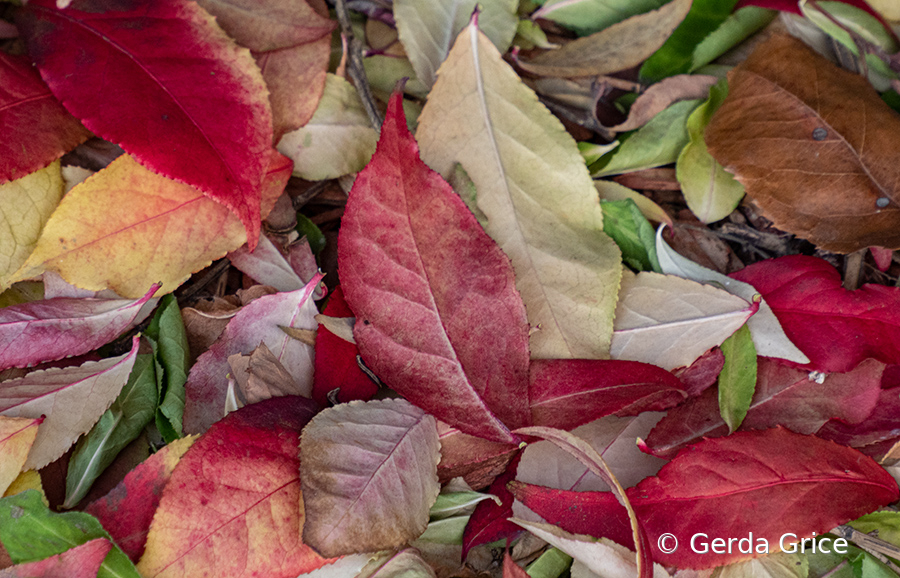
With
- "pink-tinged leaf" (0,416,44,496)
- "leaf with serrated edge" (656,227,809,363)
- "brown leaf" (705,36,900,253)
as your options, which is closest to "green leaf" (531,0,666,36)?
"brown leaf" (705,36,900,253)

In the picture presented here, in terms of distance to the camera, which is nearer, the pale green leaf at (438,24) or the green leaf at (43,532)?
the green leaf at (43,532)

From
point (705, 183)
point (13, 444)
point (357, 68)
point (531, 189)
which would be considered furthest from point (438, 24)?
point (13, 444)

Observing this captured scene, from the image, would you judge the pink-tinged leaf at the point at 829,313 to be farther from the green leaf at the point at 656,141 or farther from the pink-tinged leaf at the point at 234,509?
the pink-tinged leaf at the point at 234,509

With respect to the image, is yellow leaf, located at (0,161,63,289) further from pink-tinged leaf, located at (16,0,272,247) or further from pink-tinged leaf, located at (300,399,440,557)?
pink-tinged leaf, located at (300,399,440,557)

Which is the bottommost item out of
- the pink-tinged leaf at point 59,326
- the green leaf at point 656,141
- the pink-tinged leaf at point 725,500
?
the pink-tinged leaf at point 725,500

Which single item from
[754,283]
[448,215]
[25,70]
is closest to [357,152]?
[448,215]

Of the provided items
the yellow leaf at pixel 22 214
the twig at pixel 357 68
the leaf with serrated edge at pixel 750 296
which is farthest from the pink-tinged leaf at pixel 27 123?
the leaf with serrated edge at pixel 750 296

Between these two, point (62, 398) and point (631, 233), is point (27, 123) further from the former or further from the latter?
point (631, 233)
